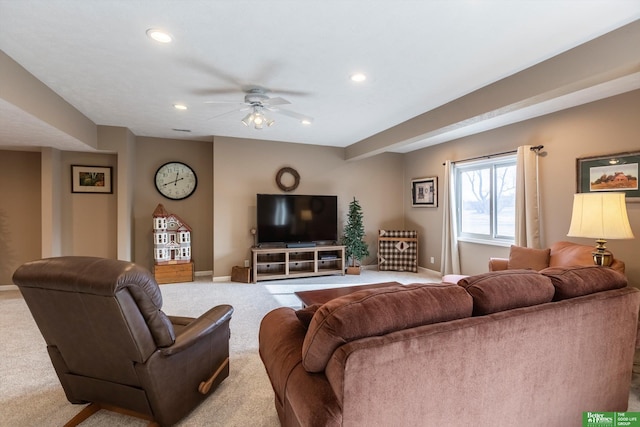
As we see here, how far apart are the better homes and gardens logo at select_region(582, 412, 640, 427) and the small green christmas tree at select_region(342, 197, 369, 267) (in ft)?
13.5

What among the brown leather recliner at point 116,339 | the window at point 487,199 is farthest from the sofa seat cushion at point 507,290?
the window at point 487,199

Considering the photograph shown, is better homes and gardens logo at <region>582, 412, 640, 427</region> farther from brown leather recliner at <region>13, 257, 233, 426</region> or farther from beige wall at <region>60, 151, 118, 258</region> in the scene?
beige wall at <region>60, 151, 118, 258</region>

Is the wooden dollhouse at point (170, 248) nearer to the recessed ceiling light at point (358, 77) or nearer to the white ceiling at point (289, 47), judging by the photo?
the white ceiling at point (289, 47)

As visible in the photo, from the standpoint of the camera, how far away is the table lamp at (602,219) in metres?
2.38

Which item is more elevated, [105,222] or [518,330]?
[105,222]

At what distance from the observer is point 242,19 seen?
1940 millimetres

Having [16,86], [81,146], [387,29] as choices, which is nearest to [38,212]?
[81,146]

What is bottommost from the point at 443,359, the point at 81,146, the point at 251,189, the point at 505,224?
the point at 443,359

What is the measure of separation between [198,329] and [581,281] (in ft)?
6.99

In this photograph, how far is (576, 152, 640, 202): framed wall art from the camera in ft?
10.1

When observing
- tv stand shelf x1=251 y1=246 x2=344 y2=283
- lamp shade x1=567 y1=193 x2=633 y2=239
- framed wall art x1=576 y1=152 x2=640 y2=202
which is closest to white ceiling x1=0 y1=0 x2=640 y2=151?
framed wall art x1=576 y1=152 x2=640 y2=202

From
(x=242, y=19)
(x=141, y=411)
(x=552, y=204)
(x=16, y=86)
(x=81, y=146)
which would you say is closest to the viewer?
(x=141, y=411)

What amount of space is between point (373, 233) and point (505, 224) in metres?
2.46

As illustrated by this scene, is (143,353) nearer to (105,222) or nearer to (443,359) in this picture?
(443,359)
